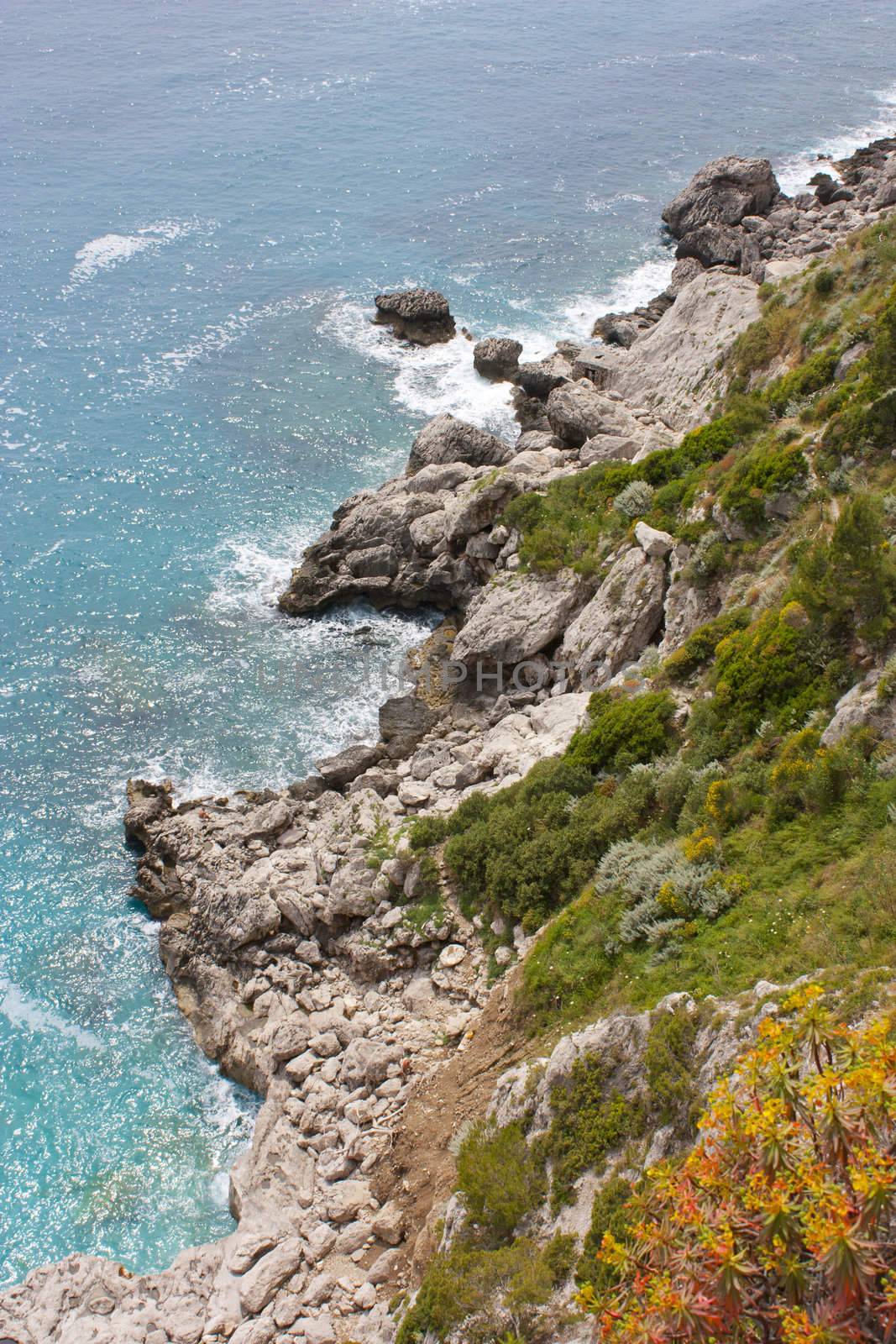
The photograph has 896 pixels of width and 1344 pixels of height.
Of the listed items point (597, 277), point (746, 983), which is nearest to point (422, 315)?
point (597, 277)

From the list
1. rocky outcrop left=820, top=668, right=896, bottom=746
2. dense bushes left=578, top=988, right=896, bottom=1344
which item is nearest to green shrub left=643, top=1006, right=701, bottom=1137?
dense bushes left=578, top=988, right=896, bottom=1344

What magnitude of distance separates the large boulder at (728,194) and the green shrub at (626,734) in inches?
2348

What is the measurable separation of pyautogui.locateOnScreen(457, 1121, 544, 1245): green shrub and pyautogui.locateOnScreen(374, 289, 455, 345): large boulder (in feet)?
189

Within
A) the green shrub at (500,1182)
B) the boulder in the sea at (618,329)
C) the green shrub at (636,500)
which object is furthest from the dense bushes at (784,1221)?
the boulder in the sea at (618,329)

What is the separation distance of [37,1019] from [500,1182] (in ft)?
65.0

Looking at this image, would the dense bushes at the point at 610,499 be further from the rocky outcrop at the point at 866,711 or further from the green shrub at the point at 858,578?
the rocky outcrop at the point at 866,711

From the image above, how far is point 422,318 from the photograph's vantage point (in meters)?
67.5

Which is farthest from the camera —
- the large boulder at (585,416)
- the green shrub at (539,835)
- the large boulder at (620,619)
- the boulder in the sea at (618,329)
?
the boulder in the sea at (618,329)

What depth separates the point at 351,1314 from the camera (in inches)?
781

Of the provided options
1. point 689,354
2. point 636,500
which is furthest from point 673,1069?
point 689,354

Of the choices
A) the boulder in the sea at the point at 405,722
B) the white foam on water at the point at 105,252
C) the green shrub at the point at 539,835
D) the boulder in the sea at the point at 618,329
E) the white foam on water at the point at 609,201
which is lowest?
the boulder in the sea at the point at 405,722

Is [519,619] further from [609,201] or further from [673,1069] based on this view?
[609,201]

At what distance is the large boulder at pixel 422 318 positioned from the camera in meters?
67.4

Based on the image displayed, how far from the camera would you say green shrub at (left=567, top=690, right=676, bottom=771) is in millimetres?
27000
